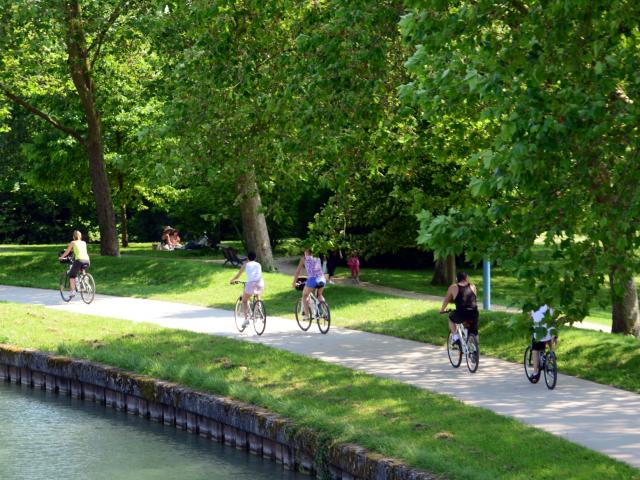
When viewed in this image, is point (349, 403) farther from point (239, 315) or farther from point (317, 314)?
point (239, 315)

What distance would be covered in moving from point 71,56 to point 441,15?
79.2 feet

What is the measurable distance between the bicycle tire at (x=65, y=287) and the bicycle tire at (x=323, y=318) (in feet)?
27.6

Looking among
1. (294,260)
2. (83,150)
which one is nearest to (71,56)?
(83,150)

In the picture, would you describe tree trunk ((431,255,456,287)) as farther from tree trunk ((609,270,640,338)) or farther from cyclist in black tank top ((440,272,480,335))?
cyclist in black tank top ((440,272,480,335))

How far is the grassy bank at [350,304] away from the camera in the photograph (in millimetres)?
17594

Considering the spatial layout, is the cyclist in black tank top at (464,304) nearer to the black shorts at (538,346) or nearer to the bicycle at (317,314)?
the black shorts at (538,346)

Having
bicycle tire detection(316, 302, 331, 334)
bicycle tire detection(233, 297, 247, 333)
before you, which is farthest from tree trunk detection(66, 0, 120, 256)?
bicycle tire detection(316, 302, 331, 334)

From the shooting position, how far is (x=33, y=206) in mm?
59125

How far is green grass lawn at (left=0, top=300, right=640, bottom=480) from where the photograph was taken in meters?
11.3

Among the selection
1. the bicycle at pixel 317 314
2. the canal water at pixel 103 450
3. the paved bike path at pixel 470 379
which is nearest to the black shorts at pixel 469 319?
the paved bike path at pixel 470 379

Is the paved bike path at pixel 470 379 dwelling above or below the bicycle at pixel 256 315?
below

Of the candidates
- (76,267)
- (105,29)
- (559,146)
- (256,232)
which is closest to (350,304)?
(76,267)

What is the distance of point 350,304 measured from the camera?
26.2m

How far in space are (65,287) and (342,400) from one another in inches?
636
